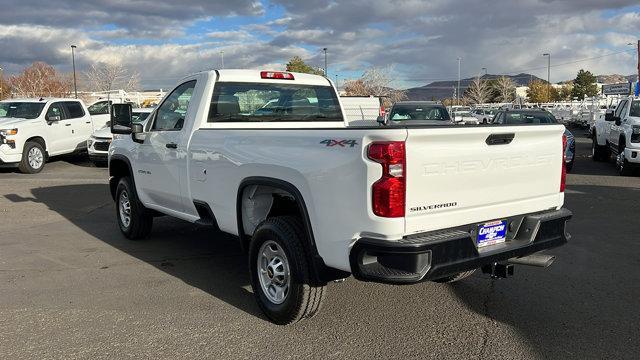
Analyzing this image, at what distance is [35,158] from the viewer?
14.5 m

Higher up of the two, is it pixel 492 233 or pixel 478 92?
pixel 478 92

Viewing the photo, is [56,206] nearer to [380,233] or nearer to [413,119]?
[380,233]

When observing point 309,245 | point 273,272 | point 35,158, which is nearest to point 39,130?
point 35,158

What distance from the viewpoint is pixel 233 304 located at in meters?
4.74

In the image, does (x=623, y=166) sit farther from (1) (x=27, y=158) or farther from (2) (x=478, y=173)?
(1) (x=27, y=158)

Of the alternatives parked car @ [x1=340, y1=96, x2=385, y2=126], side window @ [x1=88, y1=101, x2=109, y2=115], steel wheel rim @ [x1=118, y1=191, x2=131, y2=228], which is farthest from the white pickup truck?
side window @ [x1=88, y1=101, x2=109, y2=115]

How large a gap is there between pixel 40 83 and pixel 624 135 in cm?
6625

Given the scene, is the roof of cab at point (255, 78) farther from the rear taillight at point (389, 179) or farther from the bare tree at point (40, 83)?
the bare tree at point (40, 83)

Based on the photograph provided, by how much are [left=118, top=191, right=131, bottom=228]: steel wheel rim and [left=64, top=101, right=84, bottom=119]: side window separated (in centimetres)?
1003

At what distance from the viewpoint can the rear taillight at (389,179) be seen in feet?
10.8

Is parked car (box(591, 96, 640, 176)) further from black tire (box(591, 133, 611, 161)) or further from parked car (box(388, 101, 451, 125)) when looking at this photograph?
parked car (box(388, 101, 451, 125))

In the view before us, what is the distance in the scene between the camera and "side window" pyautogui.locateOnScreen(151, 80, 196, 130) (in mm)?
5711

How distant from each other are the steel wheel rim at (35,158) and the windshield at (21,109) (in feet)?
3.18

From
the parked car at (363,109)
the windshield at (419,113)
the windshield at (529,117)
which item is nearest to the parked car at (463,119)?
the windshield at (419,113)
